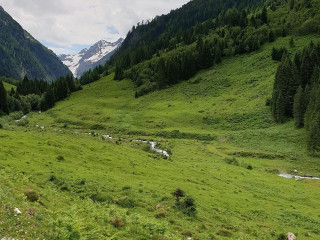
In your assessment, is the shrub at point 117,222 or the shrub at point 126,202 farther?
the shrub at point 126,202

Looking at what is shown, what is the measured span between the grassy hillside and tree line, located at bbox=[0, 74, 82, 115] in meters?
29.4

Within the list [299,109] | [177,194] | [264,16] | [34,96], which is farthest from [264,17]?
[177,194]

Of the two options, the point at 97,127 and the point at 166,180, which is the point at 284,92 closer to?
the point at 97,127

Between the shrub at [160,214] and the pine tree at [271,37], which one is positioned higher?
the pine tree at [271,37]

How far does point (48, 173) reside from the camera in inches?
1040

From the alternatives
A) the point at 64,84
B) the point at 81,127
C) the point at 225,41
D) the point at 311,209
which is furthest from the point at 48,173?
the point at 225,41

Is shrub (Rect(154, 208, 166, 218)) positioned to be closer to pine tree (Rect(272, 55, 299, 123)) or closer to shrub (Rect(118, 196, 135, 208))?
shrub (Rect(118, 196, 135, 208))

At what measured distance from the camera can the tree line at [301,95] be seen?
5992 centimetres

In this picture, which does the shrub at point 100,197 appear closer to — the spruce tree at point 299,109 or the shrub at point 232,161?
the shrub at point 232,161

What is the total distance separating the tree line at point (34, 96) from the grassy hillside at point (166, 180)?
29410 mm

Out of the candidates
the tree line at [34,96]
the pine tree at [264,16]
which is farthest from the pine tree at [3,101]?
the pine tree at [264,16]

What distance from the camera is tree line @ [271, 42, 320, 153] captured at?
59.9 m

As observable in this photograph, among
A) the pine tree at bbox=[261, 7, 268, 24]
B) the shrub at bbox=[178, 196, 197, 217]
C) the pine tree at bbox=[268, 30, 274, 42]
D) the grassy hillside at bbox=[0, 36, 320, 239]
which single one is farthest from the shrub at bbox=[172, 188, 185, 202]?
the pine tree at bbox=[261, 7, 268, 24]

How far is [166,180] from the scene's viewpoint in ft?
109
